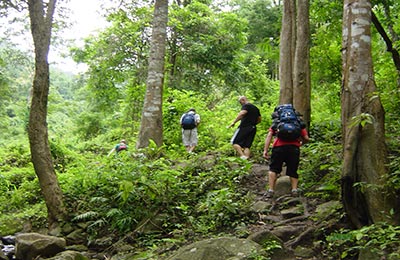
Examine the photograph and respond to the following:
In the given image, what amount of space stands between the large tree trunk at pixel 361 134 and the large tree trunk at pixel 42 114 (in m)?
5.44

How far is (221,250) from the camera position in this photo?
4.84m

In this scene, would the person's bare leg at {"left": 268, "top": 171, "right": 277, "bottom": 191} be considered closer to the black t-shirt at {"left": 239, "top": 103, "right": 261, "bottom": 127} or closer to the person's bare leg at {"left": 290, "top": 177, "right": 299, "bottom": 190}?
the person's bare leg at {"left": 290, "top": 177, "right": 299, "bottom": 190}

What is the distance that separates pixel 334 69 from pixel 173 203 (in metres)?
8.18

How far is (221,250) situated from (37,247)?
3.29m

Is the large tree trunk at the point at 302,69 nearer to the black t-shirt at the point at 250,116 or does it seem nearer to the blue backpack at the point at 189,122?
the black t-shirt at the point at 250,116

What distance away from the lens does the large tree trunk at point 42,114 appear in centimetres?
748

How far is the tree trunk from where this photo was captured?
1024cm

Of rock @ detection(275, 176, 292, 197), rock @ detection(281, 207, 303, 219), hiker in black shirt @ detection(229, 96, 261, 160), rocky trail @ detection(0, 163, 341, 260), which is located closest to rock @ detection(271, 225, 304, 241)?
rocky trail @ detection(0, 163, 341, 260)

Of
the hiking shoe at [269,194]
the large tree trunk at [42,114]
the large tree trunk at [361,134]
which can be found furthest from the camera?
the large tree trunk at [42,114]

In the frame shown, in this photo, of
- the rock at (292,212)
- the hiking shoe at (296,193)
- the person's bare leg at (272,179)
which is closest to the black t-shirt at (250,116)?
the person's bare leg at (272,179)

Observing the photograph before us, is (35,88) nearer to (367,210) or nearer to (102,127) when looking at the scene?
(367,210)

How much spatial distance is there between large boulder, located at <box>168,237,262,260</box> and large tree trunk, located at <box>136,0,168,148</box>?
564cm

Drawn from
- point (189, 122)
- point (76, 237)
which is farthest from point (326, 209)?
point (189, 122)

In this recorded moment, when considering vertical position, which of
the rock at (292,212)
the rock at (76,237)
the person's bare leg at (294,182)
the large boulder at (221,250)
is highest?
the person's bare leg at (294,182)
